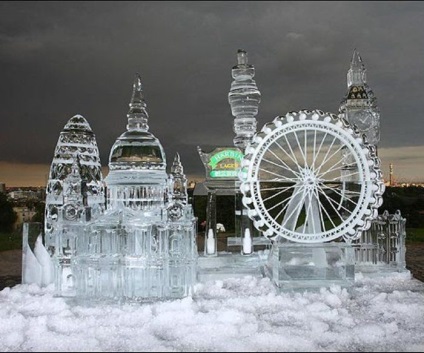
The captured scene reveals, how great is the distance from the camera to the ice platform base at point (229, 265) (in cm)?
560

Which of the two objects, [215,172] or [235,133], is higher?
[235,133]

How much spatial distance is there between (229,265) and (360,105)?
9.04 ft

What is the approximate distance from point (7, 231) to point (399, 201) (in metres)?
8.12

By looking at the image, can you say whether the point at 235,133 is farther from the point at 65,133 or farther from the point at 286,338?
the point at 286,338

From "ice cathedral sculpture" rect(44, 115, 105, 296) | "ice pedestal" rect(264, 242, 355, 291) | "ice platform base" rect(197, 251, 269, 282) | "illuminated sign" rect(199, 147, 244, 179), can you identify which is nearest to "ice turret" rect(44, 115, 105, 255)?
"ice cathedral sculpture" rect(44, 115, 105, 296)

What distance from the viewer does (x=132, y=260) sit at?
4.53m

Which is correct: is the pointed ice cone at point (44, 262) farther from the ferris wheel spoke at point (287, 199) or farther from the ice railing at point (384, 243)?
the ice railing at point (384, 243)

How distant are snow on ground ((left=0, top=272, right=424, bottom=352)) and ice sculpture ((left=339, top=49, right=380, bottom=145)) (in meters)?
2.34

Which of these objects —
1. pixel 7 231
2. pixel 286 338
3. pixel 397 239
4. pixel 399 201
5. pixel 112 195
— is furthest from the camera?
pixel 7 231

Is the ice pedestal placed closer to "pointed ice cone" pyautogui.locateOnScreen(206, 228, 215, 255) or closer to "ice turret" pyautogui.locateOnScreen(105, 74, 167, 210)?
"pointed ice cone" pyautogui.locateOnScreen(206, 228, 215, 255)

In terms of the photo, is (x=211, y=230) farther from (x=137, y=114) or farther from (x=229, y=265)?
(x=137, y=114)

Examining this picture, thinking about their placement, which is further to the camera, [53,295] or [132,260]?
[53,295]

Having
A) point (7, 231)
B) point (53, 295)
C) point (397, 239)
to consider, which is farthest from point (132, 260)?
point (7, 231)

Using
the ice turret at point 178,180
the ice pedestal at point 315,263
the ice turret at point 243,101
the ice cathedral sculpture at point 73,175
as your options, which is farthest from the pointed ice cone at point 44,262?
the ice turret at point 243,101
